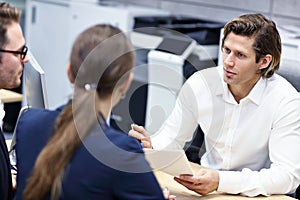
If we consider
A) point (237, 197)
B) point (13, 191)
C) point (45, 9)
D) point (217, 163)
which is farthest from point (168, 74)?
point (45, 9)

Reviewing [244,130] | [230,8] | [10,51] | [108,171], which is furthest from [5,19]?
[230,8]

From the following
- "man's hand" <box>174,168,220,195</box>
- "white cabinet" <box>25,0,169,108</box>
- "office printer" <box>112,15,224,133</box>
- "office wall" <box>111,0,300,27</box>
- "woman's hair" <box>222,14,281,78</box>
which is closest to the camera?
"man's hand" <box>174,168,220,195</box>

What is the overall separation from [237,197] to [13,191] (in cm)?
75

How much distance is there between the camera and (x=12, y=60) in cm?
202

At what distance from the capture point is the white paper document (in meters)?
1.96

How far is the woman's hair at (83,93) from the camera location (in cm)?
150

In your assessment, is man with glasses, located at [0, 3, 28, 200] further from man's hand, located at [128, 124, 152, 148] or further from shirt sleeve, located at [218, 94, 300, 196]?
shirt sleeve, located at [218, 94, 300, 196]

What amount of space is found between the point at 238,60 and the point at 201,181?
54 centimetres

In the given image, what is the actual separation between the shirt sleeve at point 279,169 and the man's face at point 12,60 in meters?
0.77

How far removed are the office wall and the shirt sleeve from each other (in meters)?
1.96

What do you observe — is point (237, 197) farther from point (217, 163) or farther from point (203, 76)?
point (203, 76)

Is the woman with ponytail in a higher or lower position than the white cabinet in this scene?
higher

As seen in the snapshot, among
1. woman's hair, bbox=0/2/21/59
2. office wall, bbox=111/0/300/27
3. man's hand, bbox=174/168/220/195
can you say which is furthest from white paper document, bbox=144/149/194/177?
office wall, bbox=111/0/300/27

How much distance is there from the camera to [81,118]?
150 centimetres
